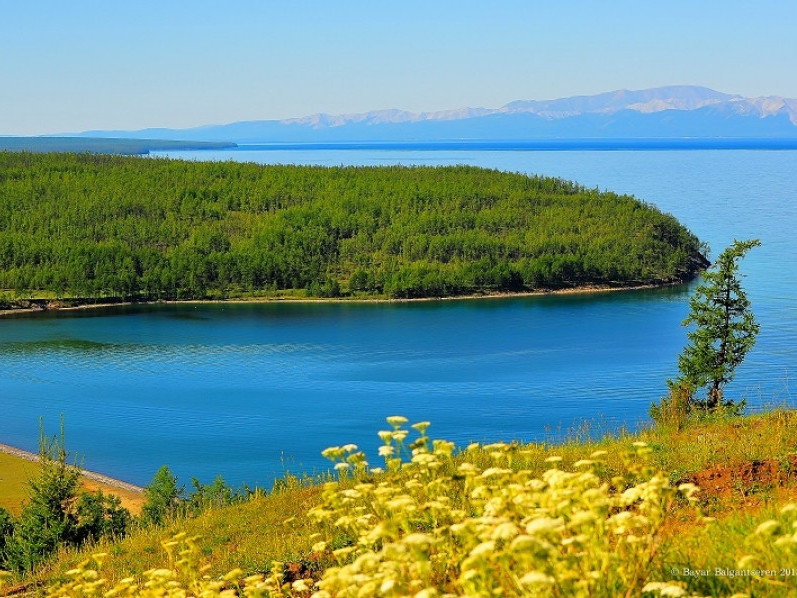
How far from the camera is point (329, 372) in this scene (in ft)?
230

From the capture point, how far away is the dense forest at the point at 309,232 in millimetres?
115312

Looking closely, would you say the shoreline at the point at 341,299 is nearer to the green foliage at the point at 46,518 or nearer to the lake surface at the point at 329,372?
the lake surface at the point at 329,372

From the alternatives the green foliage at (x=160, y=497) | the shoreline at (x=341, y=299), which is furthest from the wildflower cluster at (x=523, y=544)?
the shoreline at (x=341, y=299)

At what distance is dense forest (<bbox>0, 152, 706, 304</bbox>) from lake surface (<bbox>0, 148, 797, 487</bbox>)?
26.6 ft

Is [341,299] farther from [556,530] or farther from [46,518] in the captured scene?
[556,530]

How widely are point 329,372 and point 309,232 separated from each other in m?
66.9

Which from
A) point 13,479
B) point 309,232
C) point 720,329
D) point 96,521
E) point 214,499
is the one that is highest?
point 720,329

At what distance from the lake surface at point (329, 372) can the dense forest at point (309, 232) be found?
8.11m

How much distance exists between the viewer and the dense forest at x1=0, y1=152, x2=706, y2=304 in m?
115

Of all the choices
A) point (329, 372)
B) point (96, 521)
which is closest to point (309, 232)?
point (329, 372)

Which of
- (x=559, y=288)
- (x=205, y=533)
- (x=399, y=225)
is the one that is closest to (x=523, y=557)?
(x=205, y=533)

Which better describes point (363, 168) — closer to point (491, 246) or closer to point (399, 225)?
point (399, 225)

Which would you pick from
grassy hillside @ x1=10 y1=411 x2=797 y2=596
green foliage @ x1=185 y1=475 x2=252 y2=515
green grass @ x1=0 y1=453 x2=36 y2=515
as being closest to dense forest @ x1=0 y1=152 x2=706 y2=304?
green grass @ x1=0 y1=453 x2=36 y2=515

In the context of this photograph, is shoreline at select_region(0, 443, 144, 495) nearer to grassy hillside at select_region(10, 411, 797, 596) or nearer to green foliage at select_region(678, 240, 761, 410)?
green foliage at select_region(678, 240, 761, 410)
